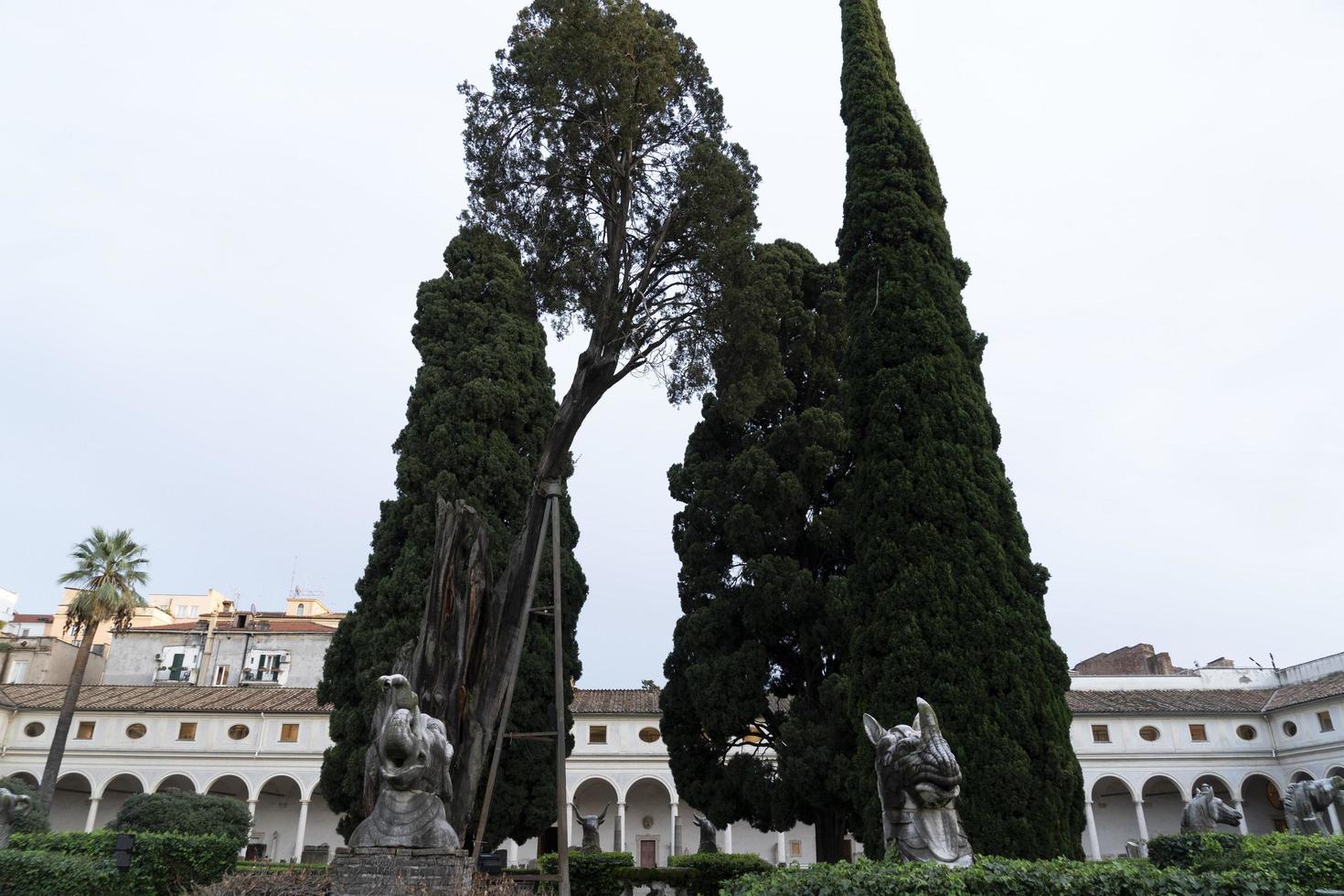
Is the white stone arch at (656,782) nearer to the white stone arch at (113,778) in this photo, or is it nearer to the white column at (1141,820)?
the white column at (1141,820)

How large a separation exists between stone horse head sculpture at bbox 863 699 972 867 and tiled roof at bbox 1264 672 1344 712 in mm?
27499

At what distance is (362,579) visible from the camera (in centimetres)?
1622

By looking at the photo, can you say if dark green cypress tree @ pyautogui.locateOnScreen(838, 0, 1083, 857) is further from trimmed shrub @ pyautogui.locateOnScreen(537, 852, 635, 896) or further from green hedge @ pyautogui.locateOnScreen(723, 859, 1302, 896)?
trimmed shrub @ pyautogui.locateOnScreen(537, 852, 635, 896)

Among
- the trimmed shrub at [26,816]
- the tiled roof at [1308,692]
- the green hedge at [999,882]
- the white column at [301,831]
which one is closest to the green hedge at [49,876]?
the trimmed shrub at [26,816]

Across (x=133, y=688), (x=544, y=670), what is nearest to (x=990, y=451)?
(x=544, y=670)

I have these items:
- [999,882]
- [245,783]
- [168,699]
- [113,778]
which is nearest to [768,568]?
[999,882]

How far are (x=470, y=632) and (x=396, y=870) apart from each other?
11.9 ft

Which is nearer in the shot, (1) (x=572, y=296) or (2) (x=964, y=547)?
(2) (x=964, y=547)

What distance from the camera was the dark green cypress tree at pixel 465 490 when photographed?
1483cm

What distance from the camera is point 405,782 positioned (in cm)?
880

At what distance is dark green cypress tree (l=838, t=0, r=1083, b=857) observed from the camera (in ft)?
35.2

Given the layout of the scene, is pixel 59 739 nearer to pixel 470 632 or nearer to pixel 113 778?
pixel 113 778

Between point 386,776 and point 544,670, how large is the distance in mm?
7702

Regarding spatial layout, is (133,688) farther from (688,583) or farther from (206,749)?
(688,583)
